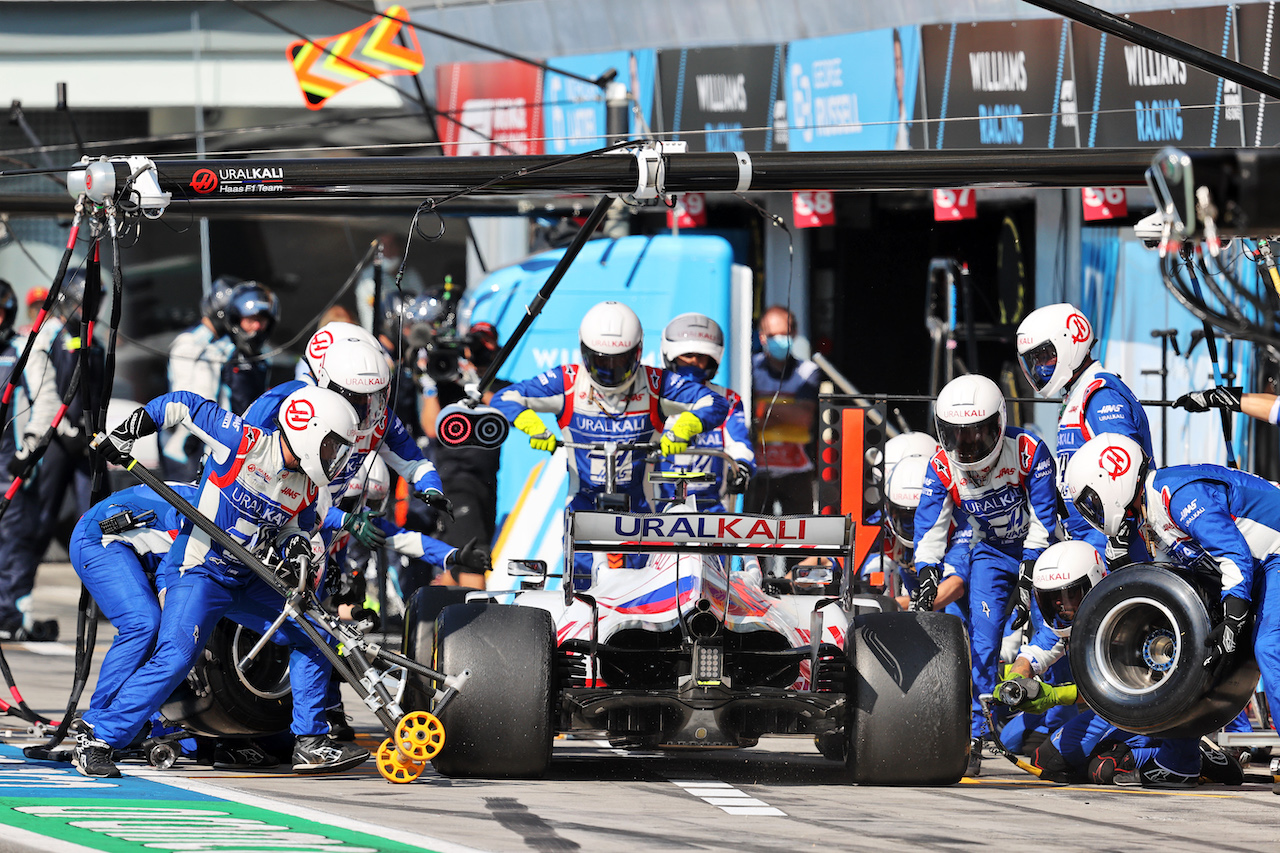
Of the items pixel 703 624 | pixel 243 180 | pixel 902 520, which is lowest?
pixel 703 624

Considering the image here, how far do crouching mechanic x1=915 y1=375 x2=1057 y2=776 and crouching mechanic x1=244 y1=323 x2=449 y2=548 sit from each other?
261cm

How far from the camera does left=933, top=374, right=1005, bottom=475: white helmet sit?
9.77m

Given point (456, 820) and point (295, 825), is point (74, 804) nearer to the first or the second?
point (295, 825)

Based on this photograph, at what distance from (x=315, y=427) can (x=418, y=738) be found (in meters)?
1.44

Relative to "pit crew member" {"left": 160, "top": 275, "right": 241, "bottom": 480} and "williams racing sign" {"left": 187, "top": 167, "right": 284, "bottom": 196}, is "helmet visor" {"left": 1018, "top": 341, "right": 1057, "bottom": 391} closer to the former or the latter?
"williams racing sign" {"left": 187, "top": 167, "right": 284, "bottom": 196}

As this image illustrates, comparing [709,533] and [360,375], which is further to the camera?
[360,375]

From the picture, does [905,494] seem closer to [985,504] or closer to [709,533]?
[985,504]

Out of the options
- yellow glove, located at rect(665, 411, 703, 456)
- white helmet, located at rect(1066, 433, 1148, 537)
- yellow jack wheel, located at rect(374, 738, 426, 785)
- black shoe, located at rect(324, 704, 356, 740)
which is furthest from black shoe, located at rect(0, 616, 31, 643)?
white helmet, located at rect(1066, 433, 1148, 537)

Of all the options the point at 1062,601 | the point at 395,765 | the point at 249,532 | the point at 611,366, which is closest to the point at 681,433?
the point at 611,366

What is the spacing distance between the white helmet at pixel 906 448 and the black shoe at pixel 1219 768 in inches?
120

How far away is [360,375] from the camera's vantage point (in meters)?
8.78

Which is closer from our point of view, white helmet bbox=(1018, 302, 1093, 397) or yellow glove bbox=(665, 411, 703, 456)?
yellow glove bbox=(665, 411, 703, 456)

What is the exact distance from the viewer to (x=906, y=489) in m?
11.4

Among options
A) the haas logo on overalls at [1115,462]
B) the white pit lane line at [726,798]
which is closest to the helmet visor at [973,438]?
the haas logo on overalls at [1115,462]
